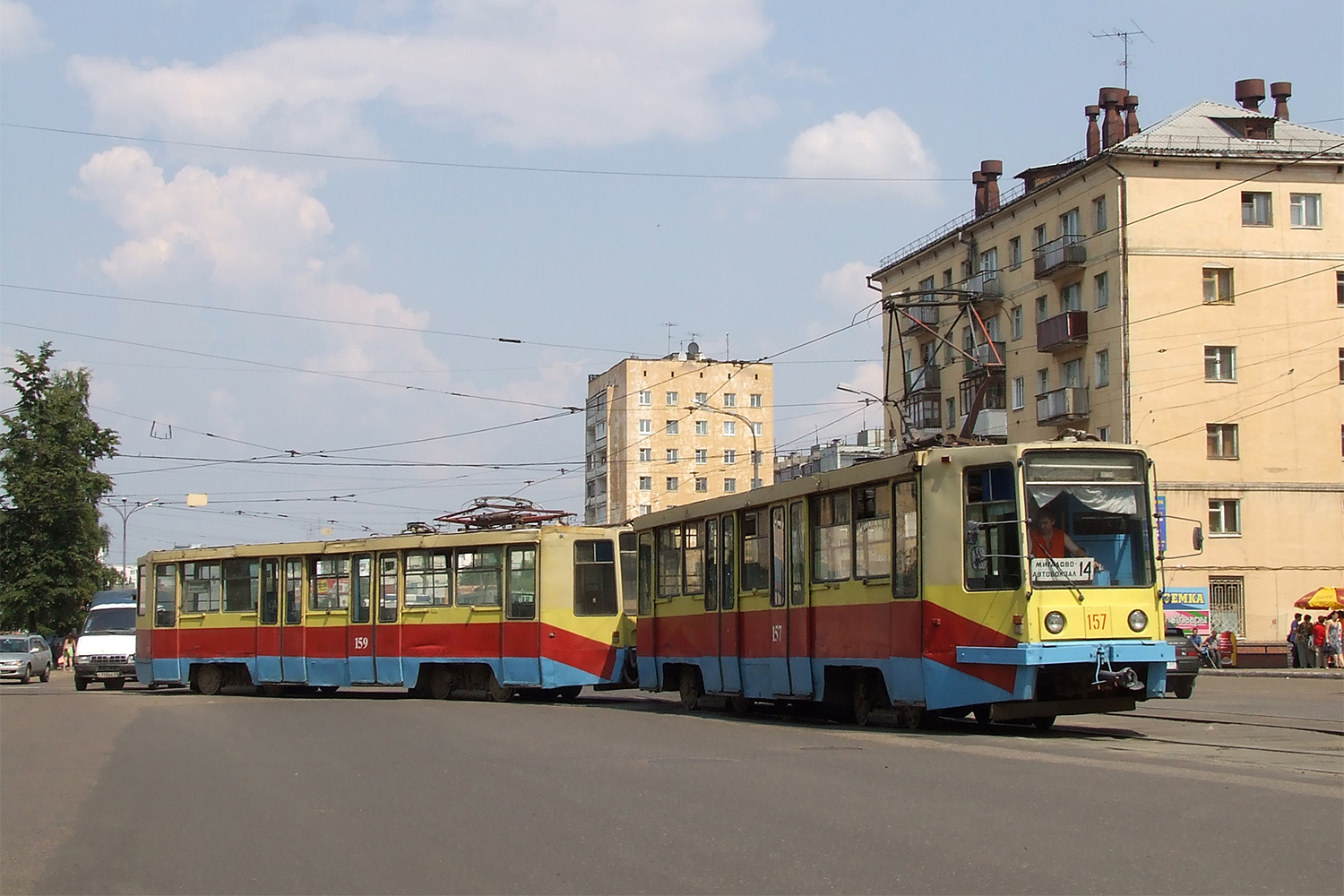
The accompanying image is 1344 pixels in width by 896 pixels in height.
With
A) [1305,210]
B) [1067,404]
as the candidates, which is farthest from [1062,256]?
[1305,210]

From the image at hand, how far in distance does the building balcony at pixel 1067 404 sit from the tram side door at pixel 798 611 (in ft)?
104

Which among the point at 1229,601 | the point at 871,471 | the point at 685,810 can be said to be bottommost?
the point at 1229,601

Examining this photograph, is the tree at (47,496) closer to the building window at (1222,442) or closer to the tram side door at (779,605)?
the building window at (1222,442)

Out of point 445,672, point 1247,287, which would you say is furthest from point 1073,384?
point 445,672

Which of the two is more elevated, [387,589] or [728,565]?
[728,565]

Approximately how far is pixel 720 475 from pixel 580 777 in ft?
309

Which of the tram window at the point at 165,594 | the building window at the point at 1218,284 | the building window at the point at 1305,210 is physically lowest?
the tram window at the point at 165,594

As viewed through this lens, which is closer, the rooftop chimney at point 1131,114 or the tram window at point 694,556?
the tram window at point 694,556

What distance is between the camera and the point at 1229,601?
47.5 metres

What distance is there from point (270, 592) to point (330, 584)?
2.02m

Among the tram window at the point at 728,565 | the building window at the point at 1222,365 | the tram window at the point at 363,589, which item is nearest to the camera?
the tram window at the point at 728,565

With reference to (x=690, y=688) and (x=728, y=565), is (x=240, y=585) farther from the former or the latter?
(x=728, y=565)

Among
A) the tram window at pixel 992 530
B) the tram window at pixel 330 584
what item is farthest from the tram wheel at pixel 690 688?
the tram window at pixel 330 584

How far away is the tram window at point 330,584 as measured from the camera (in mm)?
28734
